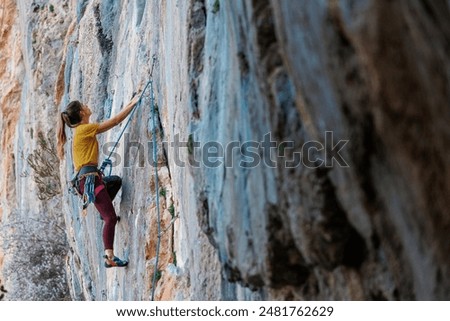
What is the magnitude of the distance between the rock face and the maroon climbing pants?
0.55 m

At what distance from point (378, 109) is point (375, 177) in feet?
1.25

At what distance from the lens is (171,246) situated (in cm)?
760

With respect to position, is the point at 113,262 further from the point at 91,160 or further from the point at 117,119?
the point at 117,119

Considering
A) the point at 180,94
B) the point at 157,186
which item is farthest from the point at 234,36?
the point at 157,186

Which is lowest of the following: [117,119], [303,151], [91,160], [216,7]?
[303,151]

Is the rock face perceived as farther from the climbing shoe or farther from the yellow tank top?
the yellow tank top

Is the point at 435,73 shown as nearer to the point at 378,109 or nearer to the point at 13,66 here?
the point at 378,109

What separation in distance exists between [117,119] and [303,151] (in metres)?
4.04

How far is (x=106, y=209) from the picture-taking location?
8.22m

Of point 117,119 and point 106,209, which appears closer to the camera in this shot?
point 117,119

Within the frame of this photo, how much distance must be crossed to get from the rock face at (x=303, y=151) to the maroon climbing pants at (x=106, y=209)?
0.55 meters

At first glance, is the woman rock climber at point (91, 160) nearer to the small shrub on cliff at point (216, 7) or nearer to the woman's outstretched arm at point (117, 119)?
the woman's outstretched arm at point (117, 119)

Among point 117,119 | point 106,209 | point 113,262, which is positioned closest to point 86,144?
point 117,119

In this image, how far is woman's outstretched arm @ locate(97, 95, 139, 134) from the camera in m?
7.84
